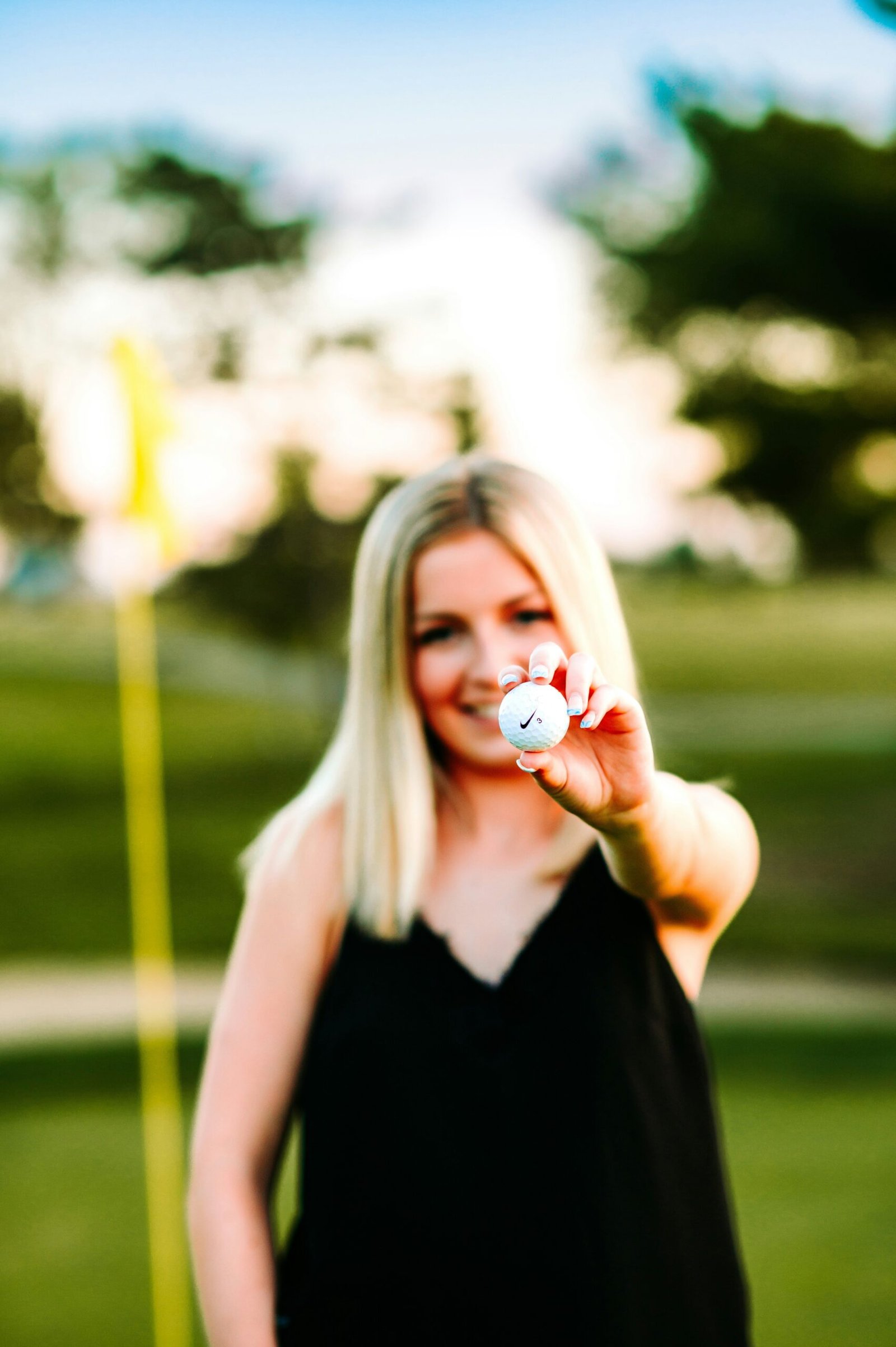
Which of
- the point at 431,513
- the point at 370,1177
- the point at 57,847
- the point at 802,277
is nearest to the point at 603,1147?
the point at 370,1177

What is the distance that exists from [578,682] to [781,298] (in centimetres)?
954

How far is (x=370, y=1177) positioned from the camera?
146 centimetres

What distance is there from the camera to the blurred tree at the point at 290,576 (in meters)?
14.2

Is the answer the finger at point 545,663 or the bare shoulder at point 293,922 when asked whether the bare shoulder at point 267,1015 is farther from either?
the finger at point 545,663

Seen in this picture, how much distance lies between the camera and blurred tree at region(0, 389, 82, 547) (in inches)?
666

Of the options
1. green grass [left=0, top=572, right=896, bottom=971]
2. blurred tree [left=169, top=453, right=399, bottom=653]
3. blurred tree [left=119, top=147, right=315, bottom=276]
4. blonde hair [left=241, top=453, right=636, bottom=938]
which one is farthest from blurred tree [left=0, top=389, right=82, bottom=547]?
blonde hair [left=241, top=453, right=636, bottom=938]

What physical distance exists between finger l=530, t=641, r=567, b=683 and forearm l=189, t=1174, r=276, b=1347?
2.34 feet

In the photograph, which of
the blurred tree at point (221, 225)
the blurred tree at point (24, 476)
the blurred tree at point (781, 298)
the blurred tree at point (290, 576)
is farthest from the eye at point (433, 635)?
the blurred tree at point (24, 476)

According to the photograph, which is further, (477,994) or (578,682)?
(477,994)

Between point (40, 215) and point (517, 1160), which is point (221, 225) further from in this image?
point (517, 1160)

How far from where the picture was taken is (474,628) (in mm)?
1606

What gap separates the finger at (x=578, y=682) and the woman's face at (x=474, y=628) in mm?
280

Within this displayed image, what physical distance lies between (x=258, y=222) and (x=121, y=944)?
7.37 m

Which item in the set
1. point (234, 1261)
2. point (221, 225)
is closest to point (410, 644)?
point (234, 1261)
